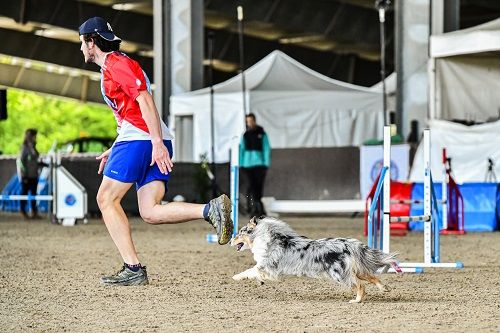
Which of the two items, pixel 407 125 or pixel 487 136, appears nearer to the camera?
pixel 487 136

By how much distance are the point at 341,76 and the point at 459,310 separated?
124 feet

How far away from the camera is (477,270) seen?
35.5 ft

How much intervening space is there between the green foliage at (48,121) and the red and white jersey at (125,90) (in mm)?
45581

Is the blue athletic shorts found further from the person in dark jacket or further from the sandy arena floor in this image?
the person in dark jacket

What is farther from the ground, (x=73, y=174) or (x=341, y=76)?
(x=341, y=76)

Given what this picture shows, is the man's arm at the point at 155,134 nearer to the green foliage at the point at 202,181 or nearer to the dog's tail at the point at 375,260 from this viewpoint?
the dog's tail at the point at 375,260

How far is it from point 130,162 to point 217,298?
120 cm

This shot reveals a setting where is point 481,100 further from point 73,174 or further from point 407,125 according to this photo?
point 73,174

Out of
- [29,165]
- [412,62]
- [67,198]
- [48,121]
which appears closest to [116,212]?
[67,198]

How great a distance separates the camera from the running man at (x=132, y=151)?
27.6ft

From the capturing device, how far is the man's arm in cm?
836

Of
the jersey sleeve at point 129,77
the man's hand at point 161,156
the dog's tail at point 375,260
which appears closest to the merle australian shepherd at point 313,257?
the dog's tail at point 375,260

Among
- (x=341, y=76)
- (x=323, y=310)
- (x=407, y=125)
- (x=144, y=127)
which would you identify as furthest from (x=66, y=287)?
(x=341, y=76)

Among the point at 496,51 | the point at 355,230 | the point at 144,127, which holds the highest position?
the point at 496,51
